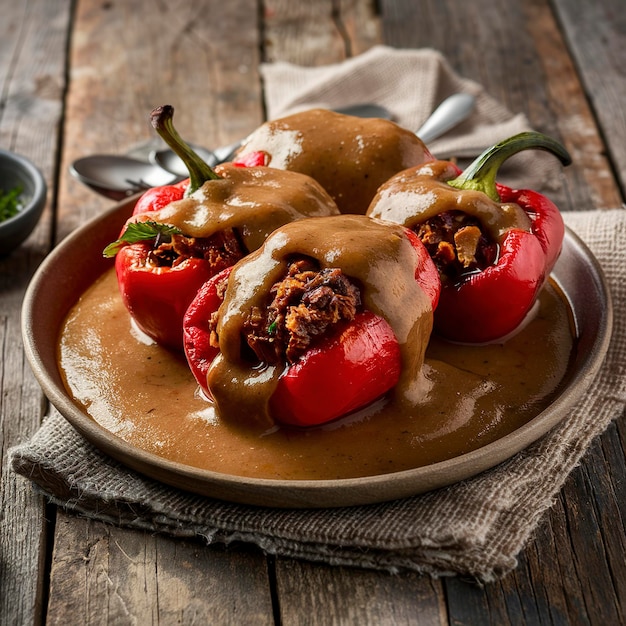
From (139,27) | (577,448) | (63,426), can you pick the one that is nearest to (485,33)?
(139,27)

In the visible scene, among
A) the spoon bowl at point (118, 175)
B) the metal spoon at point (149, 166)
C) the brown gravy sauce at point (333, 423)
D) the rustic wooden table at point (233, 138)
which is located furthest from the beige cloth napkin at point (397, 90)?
the brown gravy sauce at point (333, 423)

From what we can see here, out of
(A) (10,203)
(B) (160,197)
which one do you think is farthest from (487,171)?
(A) (10,203)

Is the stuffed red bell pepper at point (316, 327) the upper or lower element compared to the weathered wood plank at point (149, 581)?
upper

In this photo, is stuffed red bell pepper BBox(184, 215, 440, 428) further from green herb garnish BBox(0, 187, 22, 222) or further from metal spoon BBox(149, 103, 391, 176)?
green herb garnish BBox(0, 187, 22, 222)

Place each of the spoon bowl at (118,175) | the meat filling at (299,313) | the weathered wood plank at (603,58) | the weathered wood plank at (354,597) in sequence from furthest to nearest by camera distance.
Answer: the weathered wood plank at (603,58), the spoon bowl at (118,175), the meat filling at (299,313), the weathered wood plank at (354,597)

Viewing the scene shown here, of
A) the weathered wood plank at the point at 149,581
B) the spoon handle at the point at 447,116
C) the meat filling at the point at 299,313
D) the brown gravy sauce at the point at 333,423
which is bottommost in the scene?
the spoon handle at the point at 447,116

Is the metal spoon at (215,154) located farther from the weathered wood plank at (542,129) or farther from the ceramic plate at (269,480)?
the weathered wood plank at (542,129)

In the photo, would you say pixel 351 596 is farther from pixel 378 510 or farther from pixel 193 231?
pixel 193 231

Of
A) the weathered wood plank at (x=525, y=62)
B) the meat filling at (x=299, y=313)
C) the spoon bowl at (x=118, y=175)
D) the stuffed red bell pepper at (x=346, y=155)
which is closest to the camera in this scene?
the meat filling at (x=299, y=313)
